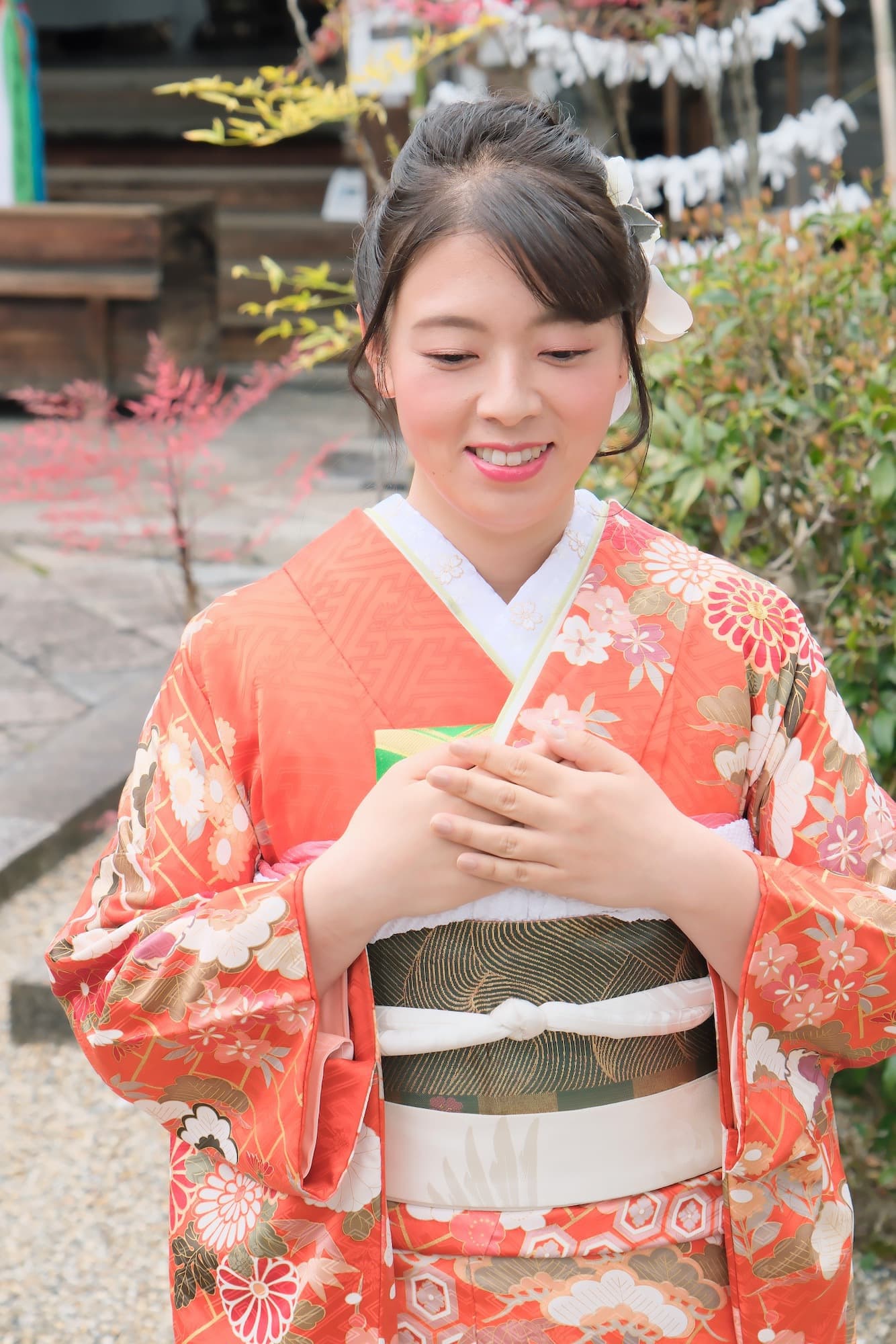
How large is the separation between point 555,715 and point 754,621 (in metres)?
0.24

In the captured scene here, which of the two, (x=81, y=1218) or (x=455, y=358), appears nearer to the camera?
(x=455, y=358)

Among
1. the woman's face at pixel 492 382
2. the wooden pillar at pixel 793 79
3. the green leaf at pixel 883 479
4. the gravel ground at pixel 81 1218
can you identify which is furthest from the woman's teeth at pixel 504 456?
the wooden pillar at pixel 793 79

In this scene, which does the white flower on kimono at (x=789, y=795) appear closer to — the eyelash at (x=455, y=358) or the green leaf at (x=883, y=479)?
the eyelash at (x=455, y=358)

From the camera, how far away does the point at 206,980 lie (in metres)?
1.32

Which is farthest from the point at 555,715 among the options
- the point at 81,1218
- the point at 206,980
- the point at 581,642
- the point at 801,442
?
the point at 81,1218

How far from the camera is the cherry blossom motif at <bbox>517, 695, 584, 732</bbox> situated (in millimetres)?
1344

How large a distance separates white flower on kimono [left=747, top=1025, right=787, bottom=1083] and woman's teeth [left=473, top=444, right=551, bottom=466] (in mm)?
578

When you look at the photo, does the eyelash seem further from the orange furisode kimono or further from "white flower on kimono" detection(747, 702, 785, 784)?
"white flower on kimono" detection(747, 702, 785, 784)

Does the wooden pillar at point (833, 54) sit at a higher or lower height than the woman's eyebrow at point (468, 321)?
higher

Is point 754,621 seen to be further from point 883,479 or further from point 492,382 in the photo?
point 883,479

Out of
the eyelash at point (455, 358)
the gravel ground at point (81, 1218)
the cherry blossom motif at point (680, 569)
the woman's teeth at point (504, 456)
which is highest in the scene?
the eyelash at point (455, 358)

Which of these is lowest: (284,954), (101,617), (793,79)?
(101,617)

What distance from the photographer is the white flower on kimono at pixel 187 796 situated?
1378mm

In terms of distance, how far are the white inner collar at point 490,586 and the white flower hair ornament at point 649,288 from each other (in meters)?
0.16
